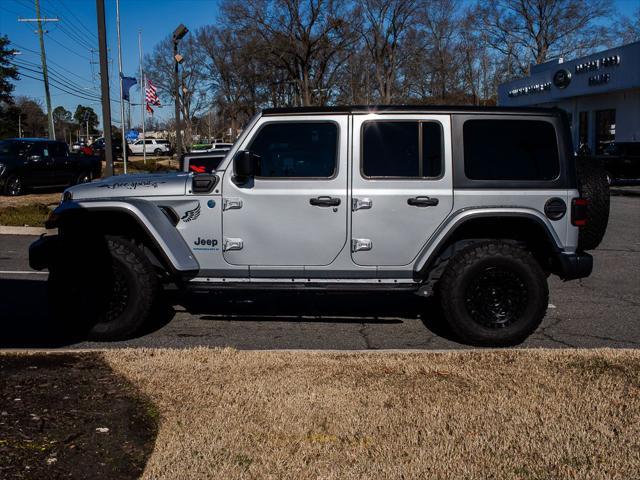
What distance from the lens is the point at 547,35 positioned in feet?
206

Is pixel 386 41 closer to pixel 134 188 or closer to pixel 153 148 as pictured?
pixel 153 148

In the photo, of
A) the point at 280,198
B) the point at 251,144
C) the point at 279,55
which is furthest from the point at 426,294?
the point at 279,55

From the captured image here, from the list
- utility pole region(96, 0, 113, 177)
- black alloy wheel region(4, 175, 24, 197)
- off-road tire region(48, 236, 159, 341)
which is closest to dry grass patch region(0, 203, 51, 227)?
utility pole region(96, 0, 113, 177)

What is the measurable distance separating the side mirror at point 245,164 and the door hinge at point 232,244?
0.53 m

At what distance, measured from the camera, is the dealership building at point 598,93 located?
32656 millimetres

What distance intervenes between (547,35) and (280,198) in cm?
6303

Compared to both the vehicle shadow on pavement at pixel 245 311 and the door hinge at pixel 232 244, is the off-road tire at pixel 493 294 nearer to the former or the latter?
the vehicle shadow on pavement at pixel 245 311

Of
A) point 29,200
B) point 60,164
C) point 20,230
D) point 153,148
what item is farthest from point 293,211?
point 153,148

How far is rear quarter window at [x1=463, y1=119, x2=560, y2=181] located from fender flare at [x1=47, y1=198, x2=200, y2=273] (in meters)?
2.43

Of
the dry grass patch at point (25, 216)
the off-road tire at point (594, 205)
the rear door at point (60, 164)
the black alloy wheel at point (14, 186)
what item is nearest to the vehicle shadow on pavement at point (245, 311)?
the off-road tire at point (594, 205)

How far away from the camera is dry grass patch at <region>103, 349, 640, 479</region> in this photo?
351 cm

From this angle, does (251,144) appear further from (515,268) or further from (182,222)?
(515,268)

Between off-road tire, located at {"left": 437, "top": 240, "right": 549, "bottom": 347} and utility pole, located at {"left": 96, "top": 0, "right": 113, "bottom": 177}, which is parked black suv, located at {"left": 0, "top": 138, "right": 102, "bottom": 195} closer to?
utility pole, located at {"left": 96, "top": 0, "right": 113, "bottom": 177}

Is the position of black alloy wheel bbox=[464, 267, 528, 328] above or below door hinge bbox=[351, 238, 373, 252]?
below
